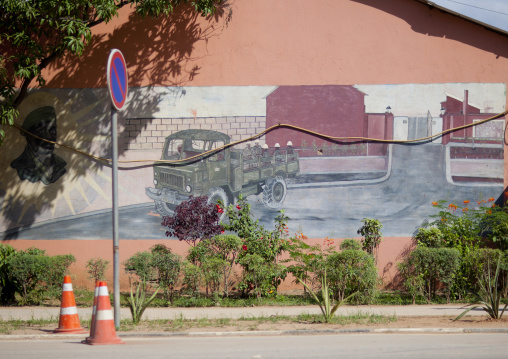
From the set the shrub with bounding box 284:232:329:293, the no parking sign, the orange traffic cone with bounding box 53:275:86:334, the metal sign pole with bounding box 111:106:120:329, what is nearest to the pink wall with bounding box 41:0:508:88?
the shrub with bounding box 284:232:329:293

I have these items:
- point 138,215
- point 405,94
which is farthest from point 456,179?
point 138,215

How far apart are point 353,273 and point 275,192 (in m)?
2.93

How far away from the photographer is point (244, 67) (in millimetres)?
13750

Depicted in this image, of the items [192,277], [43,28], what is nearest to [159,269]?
[192,277]

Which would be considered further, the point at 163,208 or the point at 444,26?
the point at 163,208

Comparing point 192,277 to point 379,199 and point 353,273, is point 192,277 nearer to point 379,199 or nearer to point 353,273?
point 353,273

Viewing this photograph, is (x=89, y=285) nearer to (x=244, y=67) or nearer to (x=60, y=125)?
(x=60, y=125)

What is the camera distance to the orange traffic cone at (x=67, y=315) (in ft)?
29.6

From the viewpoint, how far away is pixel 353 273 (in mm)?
11398

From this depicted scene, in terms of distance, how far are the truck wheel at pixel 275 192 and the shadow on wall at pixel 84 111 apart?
2.96 meters

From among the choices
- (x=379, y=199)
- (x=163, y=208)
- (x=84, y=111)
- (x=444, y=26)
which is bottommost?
(x=163, y=208)

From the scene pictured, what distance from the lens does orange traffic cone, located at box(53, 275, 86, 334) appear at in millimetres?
9031

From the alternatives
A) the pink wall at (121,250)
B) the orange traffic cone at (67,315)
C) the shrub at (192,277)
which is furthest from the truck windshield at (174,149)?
the orange traffic cone at (67,315)

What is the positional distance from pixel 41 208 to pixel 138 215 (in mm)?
2209
